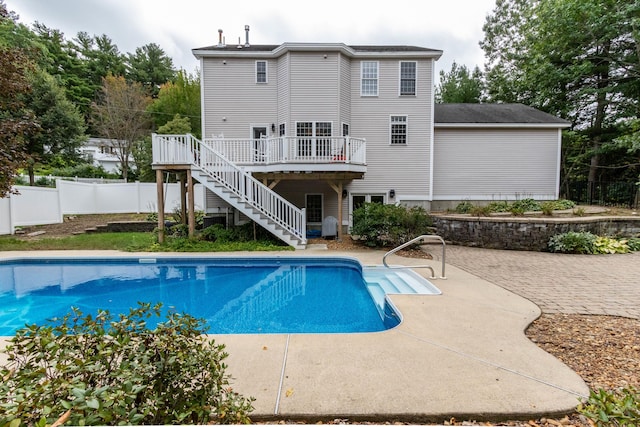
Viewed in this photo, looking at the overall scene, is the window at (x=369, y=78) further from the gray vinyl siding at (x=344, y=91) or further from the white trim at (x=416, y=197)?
the white trim at (x=416, y=197)

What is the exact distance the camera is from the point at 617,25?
564 inches

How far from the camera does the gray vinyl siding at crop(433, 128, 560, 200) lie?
13992 mm

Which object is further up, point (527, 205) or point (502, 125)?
point (502, 125)

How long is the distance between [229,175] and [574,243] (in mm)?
11387

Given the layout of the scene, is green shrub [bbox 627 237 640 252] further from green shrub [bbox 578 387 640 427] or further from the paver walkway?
green shrub [bbox 578 387 640 427]

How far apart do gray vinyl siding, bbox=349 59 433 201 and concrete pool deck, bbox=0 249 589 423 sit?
31.0 ft

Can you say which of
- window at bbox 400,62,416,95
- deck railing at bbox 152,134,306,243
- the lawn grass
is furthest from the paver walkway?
window at bbox 400,62,416,95

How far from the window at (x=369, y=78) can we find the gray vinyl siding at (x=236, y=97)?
3777 mm

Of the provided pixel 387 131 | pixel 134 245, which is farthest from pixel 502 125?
pixel 134 245

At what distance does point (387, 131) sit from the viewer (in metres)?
13.7

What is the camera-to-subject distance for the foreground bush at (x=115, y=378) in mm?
1440

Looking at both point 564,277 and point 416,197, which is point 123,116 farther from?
point 564,277

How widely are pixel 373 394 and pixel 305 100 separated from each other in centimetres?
1198

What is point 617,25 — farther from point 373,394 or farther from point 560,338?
point 373,394
